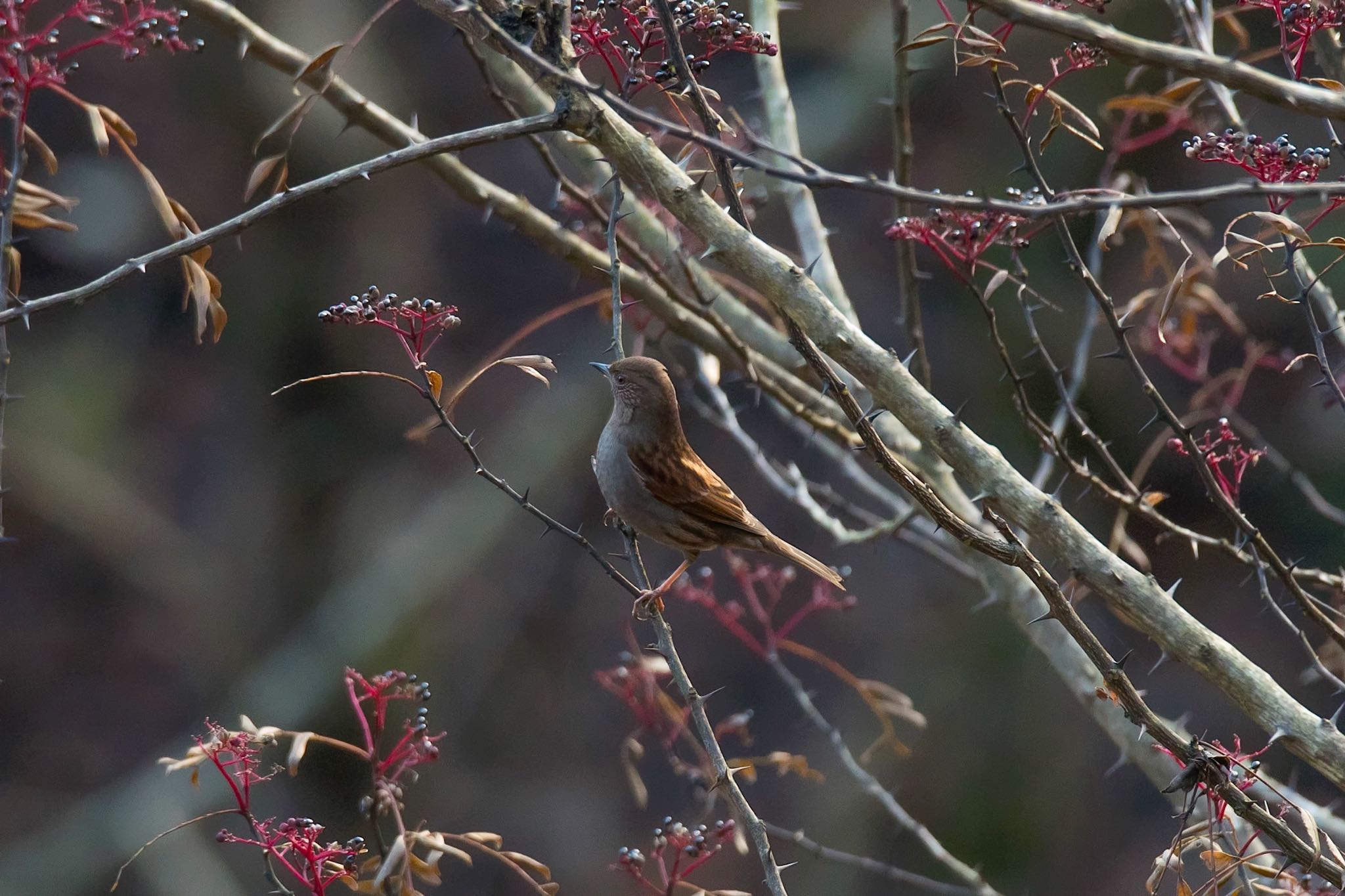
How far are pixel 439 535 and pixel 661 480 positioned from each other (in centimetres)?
783

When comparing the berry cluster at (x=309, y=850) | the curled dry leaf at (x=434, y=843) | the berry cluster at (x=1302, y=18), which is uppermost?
the berry cluster at (x=1302, y=18)

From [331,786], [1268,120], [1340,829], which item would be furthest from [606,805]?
[1340,829]

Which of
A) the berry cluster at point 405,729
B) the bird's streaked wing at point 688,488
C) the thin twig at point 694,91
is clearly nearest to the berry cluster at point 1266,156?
the thin twig at point 694,91

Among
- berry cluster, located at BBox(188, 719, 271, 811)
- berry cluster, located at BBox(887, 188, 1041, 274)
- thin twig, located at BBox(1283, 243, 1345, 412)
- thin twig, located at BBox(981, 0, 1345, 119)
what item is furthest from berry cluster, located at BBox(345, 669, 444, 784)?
thin twig, located at BBox(1283, 243, 1345, 412)

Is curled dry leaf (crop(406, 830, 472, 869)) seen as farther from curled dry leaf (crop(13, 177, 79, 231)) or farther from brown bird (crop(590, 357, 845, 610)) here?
brown bird (crop(590, 357, 845, 610))

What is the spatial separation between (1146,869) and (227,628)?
909 centimetres

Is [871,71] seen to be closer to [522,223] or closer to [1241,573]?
[1241,573]

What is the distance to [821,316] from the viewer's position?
2836mm

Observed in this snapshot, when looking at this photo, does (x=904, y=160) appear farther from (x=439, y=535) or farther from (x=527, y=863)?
(x=439, y=535)

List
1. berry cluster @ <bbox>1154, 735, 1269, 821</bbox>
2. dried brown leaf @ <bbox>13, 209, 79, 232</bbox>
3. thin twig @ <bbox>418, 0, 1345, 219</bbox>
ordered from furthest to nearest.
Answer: dried brown leaf @ <bbox>13, 209, 79, 232</bbox>, berry cluster @ <bbox>1154, 735, 1269, 821</bbox>, thin twig @ <bbox>418, 0, 1345, 219</bbox>

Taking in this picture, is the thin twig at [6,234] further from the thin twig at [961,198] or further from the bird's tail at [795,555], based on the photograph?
the bird's tail at [795,555]

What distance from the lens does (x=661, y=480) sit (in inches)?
181

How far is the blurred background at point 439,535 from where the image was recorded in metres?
10.9

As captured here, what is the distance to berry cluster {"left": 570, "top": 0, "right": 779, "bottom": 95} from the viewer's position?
275cm
